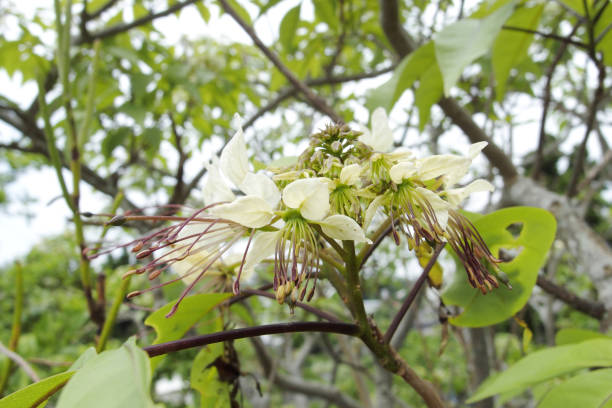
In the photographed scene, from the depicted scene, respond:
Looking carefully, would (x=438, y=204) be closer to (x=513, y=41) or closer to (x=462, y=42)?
(x=462, y=42)

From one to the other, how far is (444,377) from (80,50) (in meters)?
5.57

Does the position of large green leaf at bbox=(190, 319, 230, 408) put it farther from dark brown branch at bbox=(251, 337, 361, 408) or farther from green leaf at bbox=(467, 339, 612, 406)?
dark brown branch at bbox=(251, 337, 361, 408)

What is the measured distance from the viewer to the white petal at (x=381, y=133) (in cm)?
72

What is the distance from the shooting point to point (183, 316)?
745 mm

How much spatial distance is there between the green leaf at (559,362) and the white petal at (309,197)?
0.40 metres

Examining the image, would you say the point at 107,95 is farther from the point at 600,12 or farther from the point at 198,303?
the point at 600,12

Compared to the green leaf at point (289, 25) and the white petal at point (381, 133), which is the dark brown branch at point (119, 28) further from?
the white petal at point (381, 133)

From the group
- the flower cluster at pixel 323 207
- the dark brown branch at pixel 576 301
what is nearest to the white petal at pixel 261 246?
the flower cluster at pixel 323 207

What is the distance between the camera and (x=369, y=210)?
0.62 m

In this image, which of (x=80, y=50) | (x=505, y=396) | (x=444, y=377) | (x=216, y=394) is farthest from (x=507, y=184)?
(x=444, y=377)

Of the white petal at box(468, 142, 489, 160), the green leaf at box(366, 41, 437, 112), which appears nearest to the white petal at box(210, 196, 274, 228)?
the white petal at box(468, 142, 489, 160)

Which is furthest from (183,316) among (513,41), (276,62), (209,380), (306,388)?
(306,388)

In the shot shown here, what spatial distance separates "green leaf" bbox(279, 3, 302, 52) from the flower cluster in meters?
1.01

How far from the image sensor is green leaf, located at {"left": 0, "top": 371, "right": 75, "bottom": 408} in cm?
44
